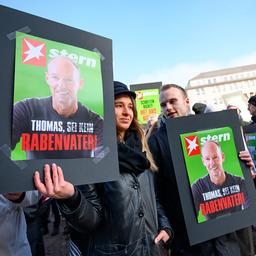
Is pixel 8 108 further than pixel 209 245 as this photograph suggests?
No

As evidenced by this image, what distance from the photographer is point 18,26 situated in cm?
114

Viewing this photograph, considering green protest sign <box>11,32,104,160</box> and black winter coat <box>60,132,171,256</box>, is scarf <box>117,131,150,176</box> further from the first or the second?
green protest sign <box>11,32,104,160</box>

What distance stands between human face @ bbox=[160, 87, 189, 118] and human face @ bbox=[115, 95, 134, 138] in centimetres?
58

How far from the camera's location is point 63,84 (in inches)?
49.3

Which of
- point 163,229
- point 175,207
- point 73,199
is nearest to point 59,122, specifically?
point 73,199

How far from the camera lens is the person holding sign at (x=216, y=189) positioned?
1796mm

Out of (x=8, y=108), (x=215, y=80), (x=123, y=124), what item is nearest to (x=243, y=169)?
(x=123, y=124)

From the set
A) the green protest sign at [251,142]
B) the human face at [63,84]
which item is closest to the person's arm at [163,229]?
the human face at [63,84]

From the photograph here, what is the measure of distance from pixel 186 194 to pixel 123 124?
1.88 feet

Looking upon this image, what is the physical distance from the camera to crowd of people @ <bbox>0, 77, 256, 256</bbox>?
1.41 m

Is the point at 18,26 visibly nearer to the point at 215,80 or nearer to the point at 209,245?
the point at 209,245

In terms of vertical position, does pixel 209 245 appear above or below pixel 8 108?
below

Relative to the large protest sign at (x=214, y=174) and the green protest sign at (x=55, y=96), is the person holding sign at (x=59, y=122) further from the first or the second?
the large protest sign at (x=214, y=174)

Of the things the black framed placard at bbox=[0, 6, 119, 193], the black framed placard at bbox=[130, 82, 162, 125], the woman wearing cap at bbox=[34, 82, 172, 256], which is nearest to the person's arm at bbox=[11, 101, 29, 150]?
the black framed placard at bbox=[0, 6, 119, 193]
